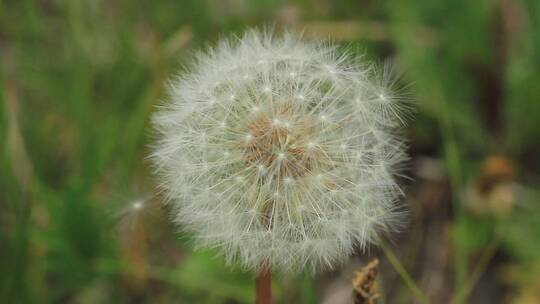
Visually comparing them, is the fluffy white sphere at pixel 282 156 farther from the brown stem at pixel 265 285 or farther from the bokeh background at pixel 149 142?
the bokeh background at pixel 149 142

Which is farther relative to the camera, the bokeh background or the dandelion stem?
the bokeh background

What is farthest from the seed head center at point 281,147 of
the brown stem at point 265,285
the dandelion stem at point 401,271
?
the dandelion stem at point 401,271

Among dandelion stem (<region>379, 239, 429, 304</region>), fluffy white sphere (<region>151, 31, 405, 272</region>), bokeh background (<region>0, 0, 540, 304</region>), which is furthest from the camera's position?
bokeh background (<region>0, 0, 540, 304</region>)

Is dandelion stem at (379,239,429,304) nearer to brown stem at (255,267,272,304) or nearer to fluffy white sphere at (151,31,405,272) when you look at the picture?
fluffy white sphere at (151,31,405,272)

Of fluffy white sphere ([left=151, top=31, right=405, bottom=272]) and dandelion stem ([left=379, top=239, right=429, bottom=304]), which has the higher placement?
fluffy white sphere ([left=151, top=31, right=405, bottom=272])

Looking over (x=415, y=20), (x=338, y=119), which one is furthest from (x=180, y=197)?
(x=415, y=20)

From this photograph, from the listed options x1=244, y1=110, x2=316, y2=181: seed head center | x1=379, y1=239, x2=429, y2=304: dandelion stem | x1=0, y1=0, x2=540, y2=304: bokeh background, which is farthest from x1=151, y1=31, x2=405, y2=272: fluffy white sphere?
x1=0, y1=0, x2=540, y2=304: bokeh background
